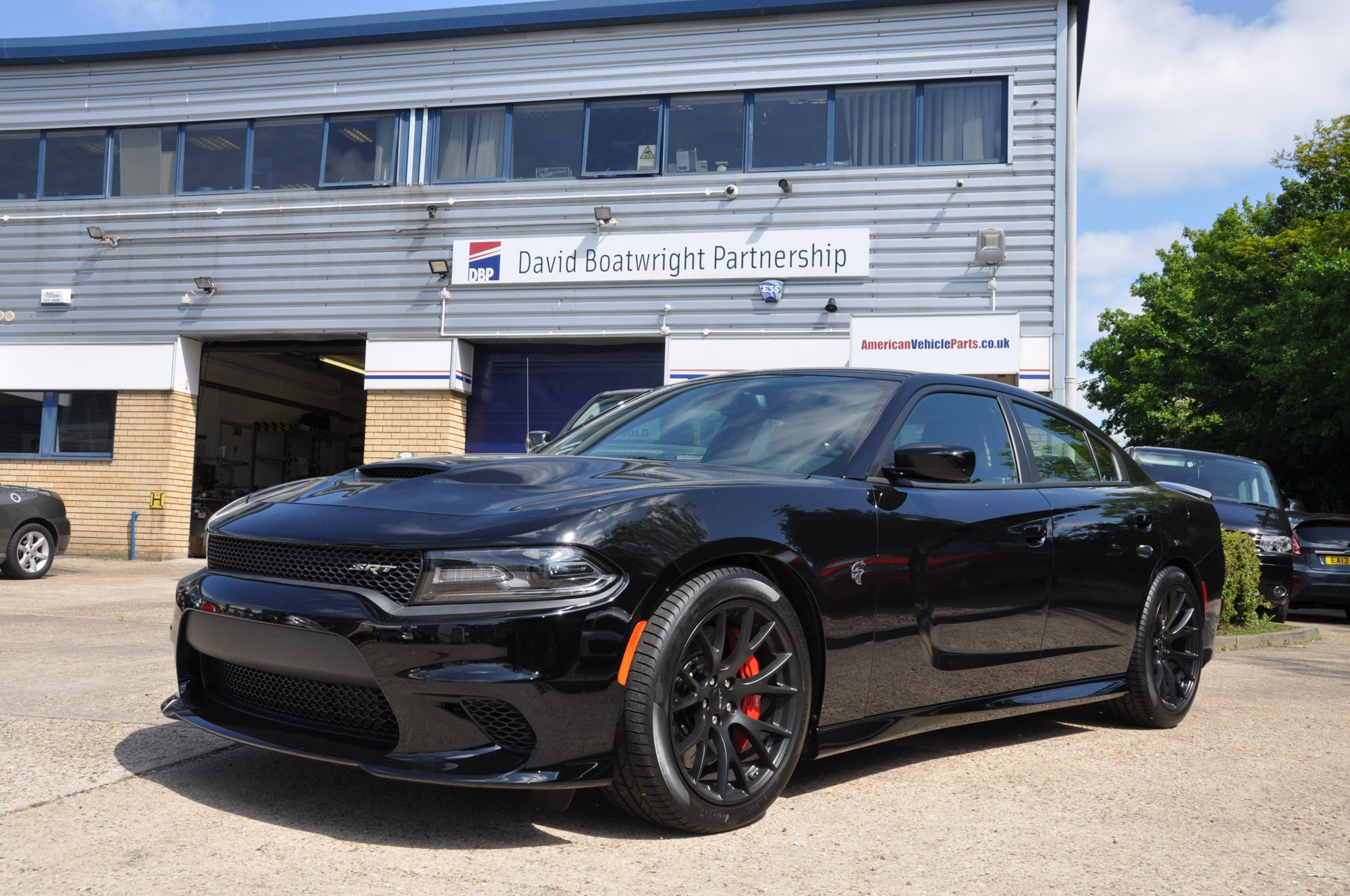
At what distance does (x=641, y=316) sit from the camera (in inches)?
585

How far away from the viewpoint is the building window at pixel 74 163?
16859 mm

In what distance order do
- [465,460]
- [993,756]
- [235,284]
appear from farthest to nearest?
[235,284] → [993,756] → [465,460]

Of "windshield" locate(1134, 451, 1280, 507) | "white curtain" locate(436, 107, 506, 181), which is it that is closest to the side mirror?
"windshield" locate(1134, 451, 1280, 507)

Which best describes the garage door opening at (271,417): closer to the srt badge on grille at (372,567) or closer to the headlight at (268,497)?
the headlight at (268,497)

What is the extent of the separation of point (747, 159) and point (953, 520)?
11.7 m

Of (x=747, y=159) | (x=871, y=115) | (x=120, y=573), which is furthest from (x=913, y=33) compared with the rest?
(x=120, y=573)

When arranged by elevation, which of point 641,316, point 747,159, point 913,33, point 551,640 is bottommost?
point 551,640

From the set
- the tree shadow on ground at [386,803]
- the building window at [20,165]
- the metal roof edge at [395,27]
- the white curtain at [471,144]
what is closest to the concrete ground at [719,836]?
the tree shadow on ground at [386,803]

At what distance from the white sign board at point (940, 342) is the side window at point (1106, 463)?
28.0 feet

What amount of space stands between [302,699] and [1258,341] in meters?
27.7

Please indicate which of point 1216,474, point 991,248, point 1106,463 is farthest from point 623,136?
point 1106,463

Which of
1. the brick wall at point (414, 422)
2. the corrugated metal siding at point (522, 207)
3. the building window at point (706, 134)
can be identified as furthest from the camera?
the brick wall at point (414, 422)

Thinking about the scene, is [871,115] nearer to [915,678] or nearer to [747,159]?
[747,159]

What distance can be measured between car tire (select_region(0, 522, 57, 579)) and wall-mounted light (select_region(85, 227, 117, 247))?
5.88 m
